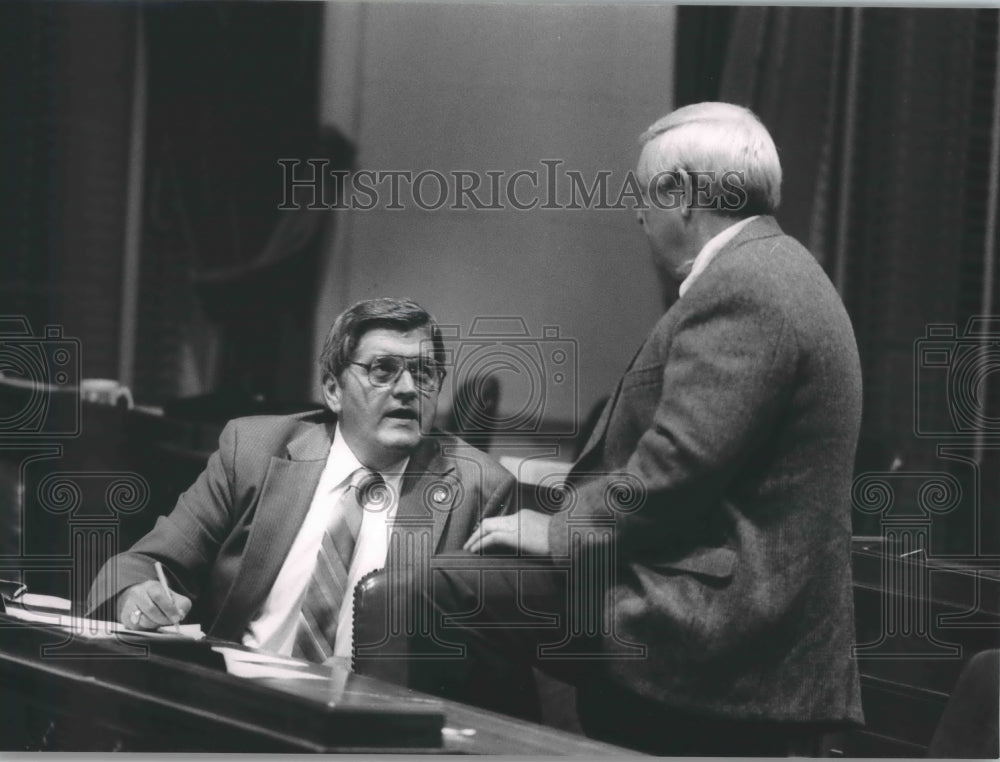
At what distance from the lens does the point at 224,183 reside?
3.84 meters

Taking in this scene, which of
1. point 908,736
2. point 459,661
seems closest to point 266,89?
point 459,661

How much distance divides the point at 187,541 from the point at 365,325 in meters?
0.81

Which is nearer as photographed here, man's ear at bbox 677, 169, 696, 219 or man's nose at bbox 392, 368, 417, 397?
man's ear at bbox 677, 169, 696, 219

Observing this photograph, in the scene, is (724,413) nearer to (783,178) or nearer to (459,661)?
(783,178)

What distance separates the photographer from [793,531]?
3350 millimetres

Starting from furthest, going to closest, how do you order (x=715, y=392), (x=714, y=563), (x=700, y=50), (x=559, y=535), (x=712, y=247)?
(x=700, y=50) < (x=559, y=535) < (x=712, y=247) < (x=714, y=563) < (x=715, y=392)

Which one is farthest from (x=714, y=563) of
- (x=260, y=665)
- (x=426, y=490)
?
(x=260, y=665)

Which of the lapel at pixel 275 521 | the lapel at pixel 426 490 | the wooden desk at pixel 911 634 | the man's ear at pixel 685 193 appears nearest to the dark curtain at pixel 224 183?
the lapel at pixel 275 521

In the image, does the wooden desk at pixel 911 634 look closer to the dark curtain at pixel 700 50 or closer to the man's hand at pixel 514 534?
the man's hand at pixel 514 534

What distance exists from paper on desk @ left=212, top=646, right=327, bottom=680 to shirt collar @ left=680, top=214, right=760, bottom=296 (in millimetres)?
1445

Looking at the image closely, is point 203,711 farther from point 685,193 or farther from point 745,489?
point 685,193

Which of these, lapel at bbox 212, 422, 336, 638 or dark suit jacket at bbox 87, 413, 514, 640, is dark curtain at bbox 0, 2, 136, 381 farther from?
lapel at bbox 212, 422, 336, 638

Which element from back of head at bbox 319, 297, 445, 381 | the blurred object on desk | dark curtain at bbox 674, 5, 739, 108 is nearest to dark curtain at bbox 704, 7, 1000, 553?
dark curtain at bbox 674, 5, 739, 108

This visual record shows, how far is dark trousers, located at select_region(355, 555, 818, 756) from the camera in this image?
367cm
